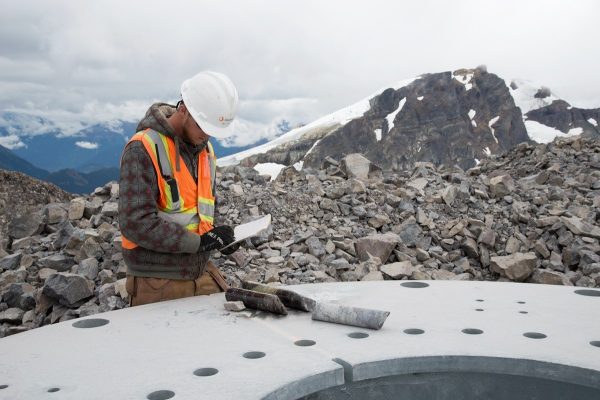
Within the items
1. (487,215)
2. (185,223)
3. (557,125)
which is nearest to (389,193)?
(487,215)

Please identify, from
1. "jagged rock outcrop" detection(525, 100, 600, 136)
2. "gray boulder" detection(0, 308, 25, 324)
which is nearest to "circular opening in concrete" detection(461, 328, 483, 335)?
"gray boulder" detection(0, 308, 25, 324)

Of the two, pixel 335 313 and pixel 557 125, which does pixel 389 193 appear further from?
pixel 557 125

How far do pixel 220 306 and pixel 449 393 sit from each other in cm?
130

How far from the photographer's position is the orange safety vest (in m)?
2.97

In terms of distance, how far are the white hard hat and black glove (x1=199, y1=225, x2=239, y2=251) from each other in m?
0.56

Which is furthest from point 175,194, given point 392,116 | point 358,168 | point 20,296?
point 392,116

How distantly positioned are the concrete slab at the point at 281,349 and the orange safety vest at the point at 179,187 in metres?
0.48

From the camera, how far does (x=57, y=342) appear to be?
2.56 m

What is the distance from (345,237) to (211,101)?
15.7 ft

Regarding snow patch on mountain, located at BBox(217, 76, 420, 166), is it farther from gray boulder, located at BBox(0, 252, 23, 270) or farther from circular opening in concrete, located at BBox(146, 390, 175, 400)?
circular opening in concrete, located at BBox(146, 390, 175, 400)

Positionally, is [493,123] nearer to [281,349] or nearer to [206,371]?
[281,349]

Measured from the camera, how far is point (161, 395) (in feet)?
6.72

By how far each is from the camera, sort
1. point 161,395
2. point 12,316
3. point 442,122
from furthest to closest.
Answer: point 442,122 → point 12,316 → point 161,395

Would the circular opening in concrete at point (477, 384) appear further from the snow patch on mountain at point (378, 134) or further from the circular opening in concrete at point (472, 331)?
the snow patch on mountain at point (378, 134)
